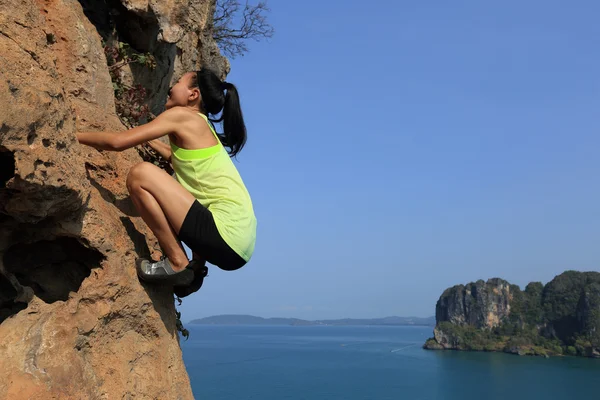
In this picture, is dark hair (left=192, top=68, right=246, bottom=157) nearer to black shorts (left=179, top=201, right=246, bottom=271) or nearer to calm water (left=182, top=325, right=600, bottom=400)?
black shorts (left=179, top=201, right=246, bottom=271)

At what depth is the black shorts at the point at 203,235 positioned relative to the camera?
331 cm

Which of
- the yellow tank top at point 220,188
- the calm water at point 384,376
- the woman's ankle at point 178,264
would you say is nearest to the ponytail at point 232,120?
the yellow tank top at point 220,188

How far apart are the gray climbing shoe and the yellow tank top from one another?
333 millimetres

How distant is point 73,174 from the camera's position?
9.20ft

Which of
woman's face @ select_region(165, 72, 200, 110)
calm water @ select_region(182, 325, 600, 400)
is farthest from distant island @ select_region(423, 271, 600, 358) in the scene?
woman's face @ select_region(165, 72, 200, 110)

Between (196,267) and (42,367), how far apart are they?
1.05 metres

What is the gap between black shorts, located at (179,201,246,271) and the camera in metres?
3.31


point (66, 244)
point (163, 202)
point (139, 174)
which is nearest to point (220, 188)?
point (163, 202)

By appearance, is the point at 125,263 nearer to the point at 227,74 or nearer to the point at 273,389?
the point at 227,74

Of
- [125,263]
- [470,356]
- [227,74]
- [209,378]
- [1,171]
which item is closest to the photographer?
[1,171]

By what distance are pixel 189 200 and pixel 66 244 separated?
74 cm

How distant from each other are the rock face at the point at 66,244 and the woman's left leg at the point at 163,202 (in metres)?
0.22

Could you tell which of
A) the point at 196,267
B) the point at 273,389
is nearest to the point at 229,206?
the point at 196,267

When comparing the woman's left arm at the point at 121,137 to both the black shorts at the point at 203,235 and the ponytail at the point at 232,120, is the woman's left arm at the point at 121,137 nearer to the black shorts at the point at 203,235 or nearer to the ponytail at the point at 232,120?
the black shorts at the point at 203,235
